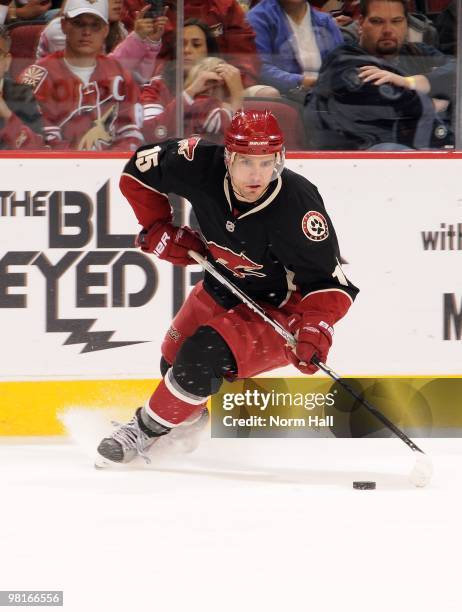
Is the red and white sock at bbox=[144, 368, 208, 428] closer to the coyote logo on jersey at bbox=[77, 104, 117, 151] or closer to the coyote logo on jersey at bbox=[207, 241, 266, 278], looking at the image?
the coyote logo on jersey at bbox=[207, 241, 266, 278]

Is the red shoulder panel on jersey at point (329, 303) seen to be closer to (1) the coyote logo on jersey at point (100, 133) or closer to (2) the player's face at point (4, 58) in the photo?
(1) the coyote logo on jersey at point (100, 133)

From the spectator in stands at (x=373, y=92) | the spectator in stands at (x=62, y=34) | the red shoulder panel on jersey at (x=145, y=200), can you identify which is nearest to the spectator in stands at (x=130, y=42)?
the spectator in stands at (x=62, y=34)

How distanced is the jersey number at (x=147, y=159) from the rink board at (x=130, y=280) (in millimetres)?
535

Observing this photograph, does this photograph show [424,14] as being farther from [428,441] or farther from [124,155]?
[428,441]

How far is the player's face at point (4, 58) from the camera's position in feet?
12.9

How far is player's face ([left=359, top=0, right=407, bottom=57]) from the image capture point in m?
4.02

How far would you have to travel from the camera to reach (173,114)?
402 centimetres

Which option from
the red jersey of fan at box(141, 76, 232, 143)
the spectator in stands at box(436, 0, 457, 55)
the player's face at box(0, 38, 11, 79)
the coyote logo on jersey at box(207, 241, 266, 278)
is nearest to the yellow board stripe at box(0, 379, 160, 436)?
the coyote logo on jersey at box(207, 241, 266, 278)

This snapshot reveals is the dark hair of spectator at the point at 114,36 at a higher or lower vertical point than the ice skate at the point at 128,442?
A: higher

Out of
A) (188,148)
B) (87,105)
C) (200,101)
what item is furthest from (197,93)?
(188,148)

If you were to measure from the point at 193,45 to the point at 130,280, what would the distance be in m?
0.88

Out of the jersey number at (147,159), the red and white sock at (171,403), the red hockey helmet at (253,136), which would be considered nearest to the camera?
the red hockey helmet at (253,136)

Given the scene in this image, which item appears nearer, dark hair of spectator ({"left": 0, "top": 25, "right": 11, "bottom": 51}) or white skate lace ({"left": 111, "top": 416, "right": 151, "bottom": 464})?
white skate lace ({"left": 111, "top": 416, "right": 151, "bottom": 464})

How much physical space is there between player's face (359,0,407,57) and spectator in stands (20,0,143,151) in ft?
2.83
